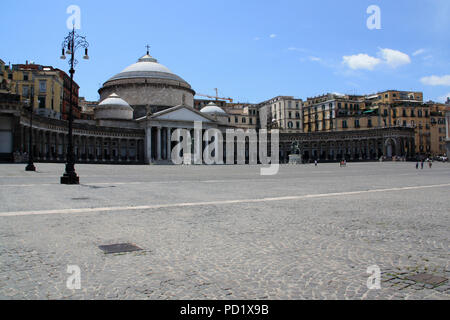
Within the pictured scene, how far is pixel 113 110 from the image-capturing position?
7688 cm

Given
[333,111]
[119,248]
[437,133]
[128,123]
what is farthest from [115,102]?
[437,133]

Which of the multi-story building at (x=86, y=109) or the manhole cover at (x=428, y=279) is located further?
the multi-story building at (x=86, y=109)

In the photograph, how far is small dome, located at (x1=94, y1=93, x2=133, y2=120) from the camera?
76787mm

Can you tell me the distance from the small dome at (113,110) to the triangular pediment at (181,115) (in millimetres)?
8234

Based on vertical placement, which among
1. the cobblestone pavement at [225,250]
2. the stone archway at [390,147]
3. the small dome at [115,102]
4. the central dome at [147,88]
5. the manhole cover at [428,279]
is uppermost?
the central dome at [147,88]

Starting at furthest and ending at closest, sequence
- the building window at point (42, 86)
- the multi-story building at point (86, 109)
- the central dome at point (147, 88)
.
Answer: the multi-story building at point (86, 109)
the central dome at point (147, 88)
the building window at point (42, 86)

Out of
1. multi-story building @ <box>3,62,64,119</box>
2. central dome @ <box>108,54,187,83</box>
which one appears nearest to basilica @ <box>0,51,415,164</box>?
central dome @ <box>108,54,187,83</box>

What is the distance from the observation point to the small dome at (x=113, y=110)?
7679 cm

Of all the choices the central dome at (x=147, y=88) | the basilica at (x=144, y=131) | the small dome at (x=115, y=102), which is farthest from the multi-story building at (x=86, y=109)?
the small dome at (x=115, y=102)

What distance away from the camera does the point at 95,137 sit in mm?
70188

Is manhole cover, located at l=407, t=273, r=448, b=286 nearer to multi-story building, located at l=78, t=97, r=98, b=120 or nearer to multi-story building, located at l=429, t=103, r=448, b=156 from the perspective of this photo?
multi-story building, located at l=78, t=97, r=98, b=120

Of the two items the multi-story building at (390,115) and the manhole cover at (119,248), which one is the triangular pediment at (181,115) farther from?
the manhole cover at (119,248)

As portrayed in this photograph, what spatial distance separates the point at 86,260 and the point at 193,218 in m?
3.85

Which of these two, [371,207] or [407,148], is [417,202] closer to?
[371,207]
